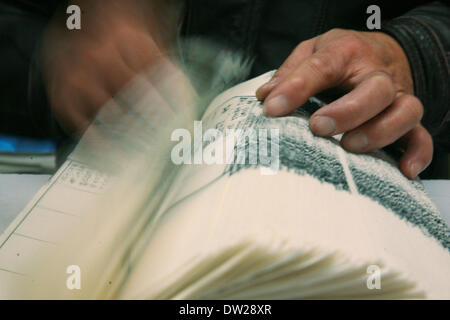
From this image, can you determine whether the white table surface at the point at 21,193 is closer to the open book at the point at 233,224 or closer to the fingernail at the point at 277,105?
the open book at the point at 233,224

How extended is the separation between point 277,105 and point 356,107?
0.24ft

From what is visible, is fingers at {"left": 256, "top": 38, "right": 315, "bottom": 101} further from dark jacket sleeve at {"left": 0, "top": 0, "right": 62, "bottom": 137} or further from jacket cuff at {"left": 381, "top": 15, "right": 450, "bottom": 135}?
dark jacket sleeve at {"left": 0, "top": 0, "right": 62, "bottom": 137}

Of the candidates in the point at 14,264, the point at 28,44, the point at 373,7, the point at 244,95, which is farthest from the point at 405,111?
the point at 28,44

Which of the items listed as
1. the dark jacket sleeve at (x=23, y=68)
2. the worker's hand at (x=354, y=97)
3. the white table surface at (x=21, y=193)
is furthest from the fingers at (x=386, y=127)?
the dark jacket sleeve at (x=23, y=68)

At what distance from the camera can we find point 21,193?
1.28ft

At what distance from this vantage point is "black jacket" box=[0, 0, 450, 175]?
1.58 feet

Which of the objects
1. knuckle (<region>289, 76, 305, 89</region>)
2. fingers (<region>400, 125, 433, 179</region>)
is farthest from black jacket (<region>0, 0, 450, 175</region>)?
knuckle (<region>289, 76, 305, 89</region>)

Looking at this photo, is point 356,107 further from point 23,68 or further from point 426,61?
point 23,68

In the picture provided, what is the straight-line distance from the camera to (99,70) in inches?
14.5

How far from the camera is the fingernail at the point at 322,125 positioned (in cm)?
31

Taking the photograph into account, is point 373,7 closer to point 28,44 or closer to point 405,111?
point 405,111

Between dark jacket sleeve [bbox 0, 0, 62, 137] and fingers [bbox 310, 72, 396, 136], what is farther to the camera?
dark jacket sleeve [bbox 0, 0, 62, 137]

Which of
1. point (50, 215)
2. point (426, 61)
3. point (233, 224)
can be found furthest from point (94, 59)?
point (426, 61)

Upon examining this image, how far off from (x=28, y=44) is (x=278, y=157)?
438 mm
